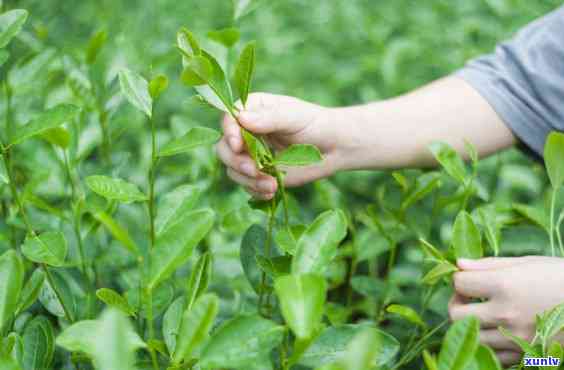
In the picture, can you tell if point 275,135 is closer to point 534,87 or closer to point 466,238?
point 466,238

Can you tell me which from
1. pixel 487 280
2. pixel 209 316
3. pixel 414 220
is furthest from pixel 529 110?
pixel 209 316

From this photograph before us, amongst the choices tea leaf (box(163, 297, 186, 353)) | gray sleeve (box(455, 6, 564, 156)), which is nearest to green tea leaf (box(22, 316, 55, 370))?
tea leaf (box(163, 297, 186, 353))

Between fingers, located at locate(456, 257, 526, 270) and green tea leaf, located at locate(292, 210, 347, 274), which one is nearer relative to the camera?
green tea leaf, located at locate(292, 210, 347, 274)

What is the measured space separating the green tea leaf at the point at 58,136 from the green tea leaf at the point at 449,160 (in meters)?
0.38

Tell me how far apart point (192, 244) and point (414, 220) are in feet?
1.43

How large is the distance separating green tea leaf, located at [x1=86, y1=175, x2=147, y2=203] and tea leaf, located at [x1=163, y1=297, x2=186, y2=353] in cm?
10

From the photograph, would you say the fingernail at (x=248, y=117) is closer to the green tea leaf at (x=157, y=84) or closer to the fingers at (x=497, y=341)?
the green tea leaf at (x=157, y=84)

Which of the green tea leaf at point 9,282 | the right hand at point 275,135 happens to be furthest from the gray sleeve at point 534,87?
the green tea leaf at point 9,282

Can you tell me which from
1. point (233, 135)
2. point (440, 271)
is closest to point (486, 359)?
point (440, 271)

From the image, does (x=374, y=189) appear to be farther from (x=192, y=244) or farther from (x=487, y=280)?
(x=192, y=244)

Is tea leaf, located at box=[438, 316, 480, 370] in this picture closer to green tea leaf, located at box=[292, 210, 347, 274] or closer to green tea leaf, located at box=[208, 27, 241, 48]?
green tea leaf, located at box=[292, 210, 347, 274]

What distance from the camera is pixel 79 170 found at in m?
0.94

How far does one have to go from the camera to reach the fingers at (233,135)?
2.47 ft

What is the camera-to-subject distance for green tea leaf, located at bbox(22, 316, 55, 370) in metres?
0.62
